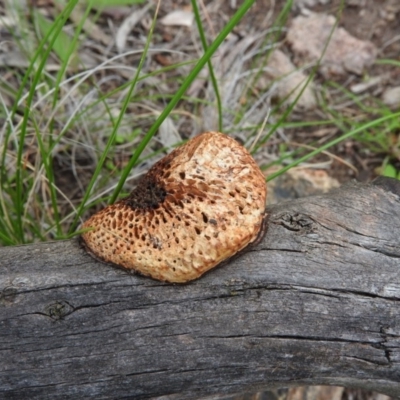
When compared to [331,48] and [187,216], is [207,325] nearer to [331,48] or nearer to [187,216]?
[187,216]

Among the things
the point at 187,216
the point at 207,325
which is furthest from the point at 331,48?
the point at 207,325

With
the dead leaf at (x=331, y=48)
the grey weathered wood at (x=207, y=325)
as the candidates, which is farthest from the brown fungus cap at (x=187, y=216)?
the dead leaf at (x=331, y=48)

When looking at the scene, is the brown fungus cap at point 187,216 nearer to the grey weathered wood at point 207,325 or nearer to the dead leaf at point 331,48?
the grey weathered wood at point 207,325

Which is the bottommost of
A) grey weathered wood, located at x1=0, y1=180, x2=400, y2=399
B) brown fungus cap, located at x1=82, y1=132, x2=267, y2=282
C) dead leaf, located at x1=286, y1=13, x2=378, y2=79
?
grey weathered wood, located at x1=0, y1=180, x2=400, y2=399

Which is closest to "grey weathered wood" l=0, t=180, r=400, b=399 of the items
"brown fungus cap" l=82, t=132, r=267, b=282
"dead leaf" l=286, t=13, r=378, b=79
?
"brown fungus cap" l=82, t=132, r=267, b=282

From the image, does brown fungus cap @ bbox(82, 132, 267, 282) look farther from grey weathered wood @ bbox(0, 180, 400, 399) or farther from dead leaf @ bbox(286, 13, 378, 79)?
dead leaf @ bbox(286, 13, 378, 79)

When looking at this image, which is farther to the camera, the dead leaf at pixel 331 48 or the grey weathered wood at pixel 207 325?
the dead leaf at pixel 331 48
